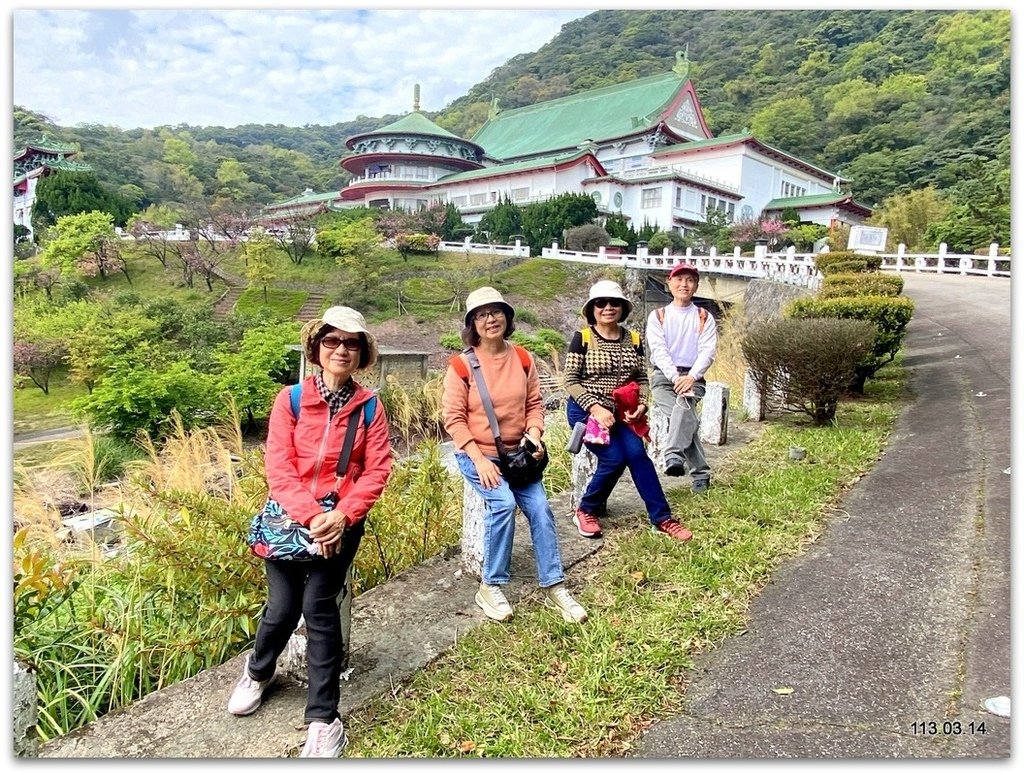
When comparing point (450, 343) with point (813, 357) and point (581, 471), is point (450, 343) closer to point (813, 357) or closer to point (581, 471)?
point (813, 357)

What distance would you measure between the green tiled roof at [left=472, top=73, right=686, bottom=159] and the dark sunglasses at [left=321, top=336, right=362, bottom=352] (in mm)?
37316

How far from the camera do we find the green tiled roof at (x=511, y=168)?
33.4m

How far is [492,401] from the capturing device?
2.65 m

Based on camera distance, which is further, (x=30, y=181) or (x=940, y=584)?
(x=30, y=181)

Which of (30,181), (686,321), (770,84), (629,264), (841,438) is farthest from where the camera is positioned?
(770,84)

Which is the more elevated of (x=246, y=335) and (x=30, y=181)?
(x=30, y=181)

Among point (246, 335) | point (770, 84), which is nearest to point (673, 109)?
point (770, 84)

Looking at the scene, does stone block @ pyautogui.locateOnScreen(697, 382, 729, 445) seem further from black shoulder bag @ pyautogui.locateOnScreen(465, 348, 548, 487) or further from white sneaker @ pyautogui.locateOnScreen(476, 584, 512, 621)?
white sneaker @ pyautogui.locateOnScreen(476, 584, 512, 621)

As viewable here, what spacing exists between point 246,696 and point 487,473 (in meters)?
1.11

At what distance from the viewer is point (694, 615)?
256 cm

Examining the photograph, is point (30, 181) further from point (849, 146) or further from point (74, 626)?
point (849, 146)

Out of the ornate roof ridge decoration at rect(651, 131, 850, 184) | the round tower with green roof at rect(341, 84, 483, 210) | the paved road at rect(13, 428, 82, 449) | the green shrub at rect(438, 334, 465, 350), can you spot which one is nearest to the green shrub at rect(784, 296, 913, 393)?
the green shrub at rect(438, 334, 465, 350)

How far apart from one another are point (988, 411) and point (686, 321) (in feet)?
10.7

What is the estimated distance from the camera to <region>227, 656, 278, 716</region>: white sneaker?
2.06 meters
